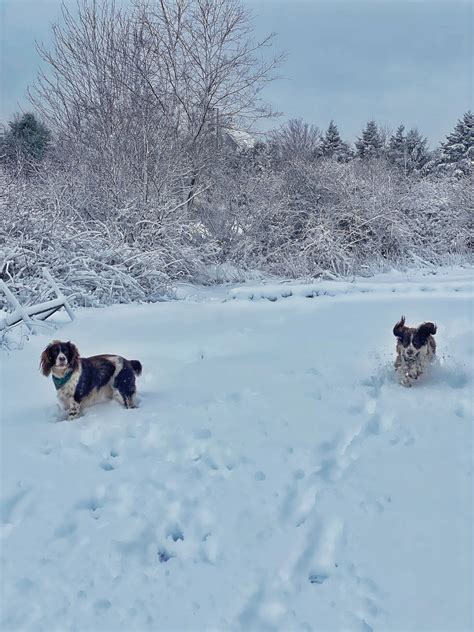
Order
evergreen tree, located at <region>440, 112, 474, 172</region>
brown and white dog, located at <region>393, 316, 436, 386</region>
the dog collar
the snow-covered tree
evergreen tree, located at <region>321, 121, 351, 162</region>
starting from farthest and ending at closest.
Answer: evergreen tree, located at <region>321, 121, 351, 162</region> → evergreen tree, located at <region>440, 112, 474, 172</region> → the snow-covered tree → brown and white dog, located at <region>393, 316, 436, 386</region> → the dog collar

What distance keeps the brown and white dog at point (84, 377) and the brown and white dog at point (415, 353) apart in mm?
2273

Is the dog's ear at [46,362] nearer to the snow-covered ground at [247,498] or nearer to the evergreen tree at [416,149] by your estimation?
the snow-covered ground at [247,498]

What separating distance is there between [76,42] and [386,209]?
973 cm

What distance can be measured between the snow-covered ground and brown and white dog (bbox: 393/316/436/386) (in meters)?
0.16

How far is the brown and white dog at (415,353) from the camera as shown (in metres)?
4.17

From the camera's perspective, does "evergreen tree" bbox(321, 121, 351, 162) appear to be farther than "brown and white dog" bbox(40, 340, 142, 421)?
Yes

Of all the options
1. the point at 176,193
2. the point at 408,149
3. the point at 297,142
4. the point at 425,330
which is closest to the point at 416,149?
the point at 408,149

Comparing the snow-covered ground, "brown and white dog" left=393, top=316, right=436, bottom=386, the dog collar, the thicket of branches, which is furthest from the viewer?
the thicket of branches

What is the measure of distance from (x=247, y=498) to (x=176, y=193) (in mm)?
10992

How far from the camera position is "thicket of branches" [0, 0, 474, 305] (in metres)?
9.08

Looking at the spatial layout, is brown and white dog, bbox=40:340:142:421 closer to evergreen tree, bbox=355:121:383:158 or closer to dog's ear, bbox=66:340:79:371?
A: dog's ear, bbox=66:340:79:371

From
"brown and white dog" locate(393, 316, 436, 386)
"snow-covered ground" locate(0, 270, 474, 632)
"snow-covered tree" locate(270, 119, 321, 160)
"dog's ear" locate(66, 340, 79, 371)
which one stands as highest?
"snow-covered tree" locate(270, 119, 321, 160)

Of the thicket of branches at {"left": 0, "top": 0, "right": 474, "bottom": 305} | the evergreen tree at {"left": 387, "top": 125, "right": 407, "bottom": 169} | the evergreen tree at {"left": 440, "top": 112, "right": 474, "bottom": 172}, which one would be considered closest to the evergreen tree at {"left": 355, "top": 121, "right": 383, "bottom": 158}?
the evergreen tree at {"left": 387, "top": 125, "right": 407, "bottom": 169}

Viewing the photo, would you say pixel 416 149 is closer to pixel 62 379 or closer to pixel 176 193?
pixel 176 193
